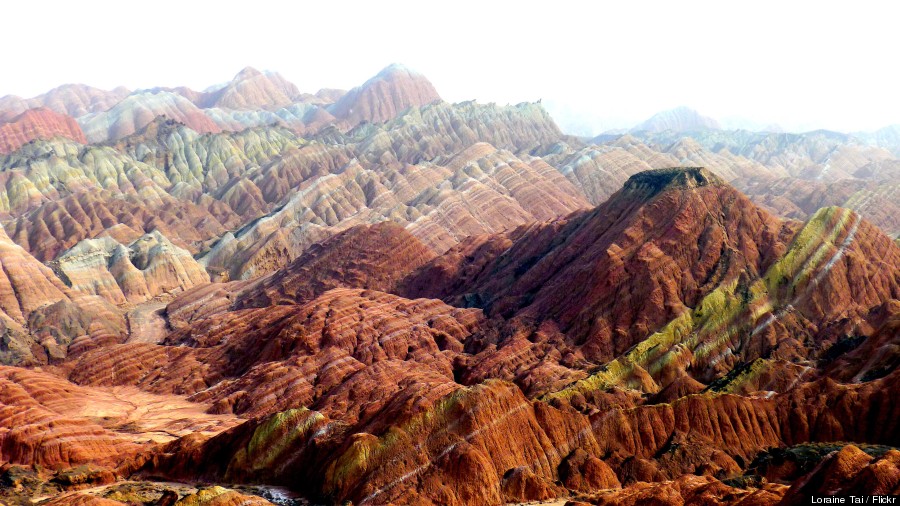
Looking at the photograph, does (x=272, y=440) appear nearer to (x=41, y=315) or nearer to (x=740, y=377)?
(x=740, y=377)

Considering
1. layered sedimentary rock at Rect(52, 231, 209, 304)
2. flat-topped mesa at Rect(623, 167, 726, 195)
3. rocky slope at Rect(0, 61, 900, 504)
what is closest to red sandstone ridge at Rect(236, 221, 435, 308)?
rocky slope at Rect(0, 61, 900, 504)

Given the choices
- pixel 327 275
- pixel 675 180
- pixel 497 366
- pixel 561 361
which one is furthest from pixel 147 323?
pixel 675 180

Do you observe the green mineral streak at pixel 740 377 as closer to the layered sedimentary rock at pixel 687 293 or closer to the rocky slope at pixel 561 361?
the rocky slope at pixel 561 361

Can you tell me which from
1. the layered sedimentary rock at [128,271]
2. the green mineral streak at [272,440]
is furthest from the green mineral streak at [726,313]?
the layered sedimentary rock at [128,271]

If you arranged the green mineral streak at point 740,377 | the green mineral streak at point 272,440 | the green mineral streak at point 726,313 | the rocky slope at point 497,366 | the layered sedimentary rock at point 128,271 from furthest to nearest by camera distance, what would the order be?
the layered sedimentary rock at point 128,271, the green mineral streak at point 726,313, the green mineral streak at point 740,377, the green mineral streak at point 272,440, the rocky slope at point 497,366

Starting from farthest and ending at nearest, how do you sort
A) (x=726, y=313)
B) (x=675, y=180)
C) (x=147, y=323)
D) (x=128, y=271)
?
(x=128, y=271) < (x=147, y=323) < (x=675, y=180) < (x=726, y=313)
